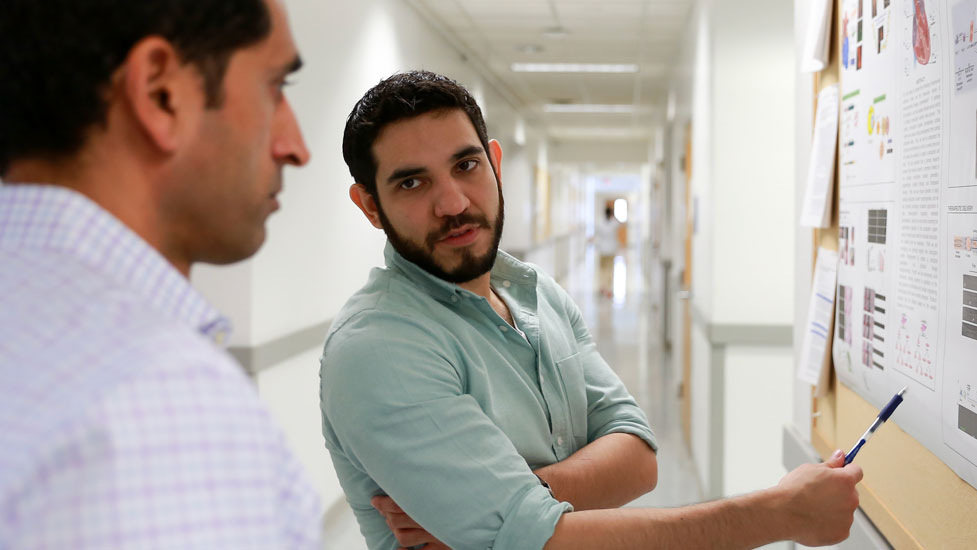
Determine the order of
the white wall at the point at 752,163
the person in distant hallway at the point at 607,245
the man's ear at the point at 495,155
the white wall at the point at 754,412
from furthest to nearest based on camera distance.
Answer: the person in distant hallway at the point at 607,245
the white wall at the point at 754,412
the white wall at the point at 752,163
the man's ear at the point at 495,155

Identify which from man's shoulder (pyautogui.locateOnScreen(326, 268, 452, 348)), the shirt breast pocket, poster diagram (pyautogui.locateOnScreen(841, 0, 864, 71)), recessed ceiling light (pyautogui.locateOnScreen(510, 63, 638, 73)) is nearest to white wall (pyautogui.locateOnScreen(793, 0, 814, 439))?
poster diagram (pyautogui.locateOnScreen(841, 0, 864, 71))

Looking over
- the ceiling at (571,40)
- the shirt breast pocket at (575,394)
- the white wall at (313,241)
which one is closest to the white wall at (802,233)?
the shirt breast pocket at (575,394)

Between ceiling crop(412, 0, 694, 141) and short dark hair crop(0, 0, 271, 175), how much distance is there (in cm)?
548

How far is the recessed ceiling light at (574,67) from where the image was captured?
8.44 meters

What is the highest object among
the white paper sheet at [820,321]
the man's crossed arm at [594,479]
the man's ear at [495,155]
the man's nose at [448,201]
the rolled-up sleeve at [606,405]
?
the man's ear at [495,155]

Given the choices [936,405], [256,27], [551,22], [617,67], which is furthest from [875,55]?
[617,67]

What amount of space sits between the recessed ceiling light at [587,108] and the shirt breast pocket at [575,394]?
10.4 meters

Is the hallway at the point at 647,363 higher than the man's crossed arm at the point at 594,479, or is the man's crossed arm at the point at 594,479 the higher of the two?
the man's crossed arm at the point at 594,479

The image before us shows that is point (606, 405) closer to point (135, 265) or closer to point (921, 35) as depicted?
point (921, 35)

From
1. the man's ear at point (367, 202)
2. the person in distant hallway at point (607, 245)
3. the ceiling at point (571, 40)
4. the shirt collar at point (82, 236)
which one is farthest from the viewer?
the person in distant hallway at point (607, 245)

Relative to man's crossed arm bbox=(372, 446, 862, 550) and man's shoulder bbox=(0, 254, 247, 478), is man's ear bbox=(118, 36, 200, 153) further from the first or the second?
man's crossed arm bbox=(372, 446, 862, 550)

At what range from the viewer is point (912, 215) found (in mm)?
1322

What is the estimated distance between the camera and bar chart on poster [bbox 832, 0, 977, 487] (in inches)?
44.7

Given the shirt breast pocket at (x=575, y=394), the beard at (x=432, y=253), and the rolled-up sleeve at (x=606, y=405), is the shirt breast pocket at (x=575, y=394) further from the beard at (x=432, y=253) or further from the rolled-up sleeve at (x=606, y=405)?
the beard at (x=432, y=253)
